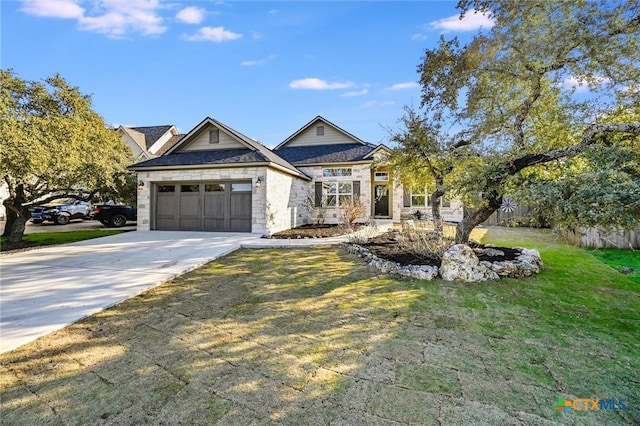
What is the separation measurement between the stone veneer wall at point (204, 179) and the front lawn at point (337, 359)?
7.01 metres

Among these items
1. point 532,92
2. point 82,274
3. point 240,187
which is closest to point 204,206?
point 240,187

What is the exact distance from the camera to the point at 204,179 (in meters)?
13.2

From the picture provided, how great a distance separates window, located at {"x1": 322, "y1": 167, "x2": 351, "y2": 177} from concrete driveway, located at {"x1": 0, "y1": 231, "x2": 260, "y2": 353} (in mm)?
7320

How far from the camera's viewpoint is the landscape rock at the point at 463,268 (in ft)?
20.0

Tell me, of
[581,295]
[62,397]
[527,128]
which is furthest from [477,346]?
[527,128]

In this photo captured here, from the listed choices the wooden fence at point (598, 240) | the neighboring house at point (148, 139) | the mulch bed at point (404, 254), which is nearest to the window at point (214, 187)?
the mulch bed at point (404, 254)

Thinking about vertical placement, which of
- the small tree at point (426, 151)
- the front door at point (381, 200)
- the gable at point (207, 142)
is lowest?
the front door at point (381, 200)

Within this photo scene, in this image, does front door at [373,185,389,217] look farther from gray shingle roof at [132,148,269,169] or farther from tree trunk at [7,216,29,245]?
tree trunk at [7,216,29,245]

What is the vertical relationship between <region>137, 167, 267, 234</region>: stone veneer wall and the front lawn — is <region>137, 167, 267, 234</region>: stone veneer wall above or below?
above

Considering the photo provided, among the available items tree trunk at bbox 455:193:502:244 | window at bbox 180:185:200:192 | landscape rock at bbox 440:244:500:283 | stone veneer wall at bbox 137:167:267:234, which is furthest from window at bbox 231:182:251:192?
landscape rock at bbox 440:244:500:283

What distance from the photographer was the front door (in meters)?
18.0

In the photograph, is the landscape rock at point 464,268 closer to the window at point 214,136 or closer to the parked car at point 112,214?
the window at point 214,136

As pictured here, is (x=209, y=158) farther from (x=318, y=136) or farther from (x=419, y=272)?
(x=419, y=272)

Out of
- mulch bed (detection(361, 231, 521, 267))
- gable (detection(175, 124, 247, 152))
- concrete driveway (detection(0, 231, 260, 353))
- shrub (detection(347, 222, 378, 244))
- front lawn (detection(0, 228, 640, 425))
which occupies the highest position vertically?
gable (detection(175, 124, 247, 152))
